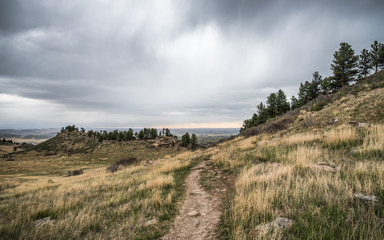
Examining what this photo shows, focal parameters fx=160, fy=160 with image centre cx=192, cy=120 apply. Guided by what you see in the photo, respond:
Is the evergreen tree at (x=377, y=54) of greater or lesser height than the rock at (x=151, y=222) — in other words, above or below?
above

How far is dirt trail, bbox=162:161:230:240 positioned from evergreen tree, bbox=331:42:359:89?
2079 inches

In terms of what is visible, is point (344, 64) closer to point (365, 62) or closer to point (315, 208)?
point (365, 62)

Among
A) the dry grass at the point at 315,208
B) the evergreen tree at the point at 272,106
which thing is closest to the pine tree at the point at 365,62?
the evergreen tree at the point at 272,106

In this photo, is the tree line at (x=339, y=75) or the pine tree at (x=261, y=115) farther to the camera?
the pine tree at (x=261, y=115)

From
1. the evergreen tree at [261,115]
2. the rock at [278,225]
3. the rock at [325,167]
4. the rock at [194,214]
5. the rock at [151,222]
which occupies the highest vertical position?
the evergreen tree at [261,115]

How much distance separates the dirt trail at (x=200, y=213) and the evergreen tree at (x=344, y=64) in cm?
5281

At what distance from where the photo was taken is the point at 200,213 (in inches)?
165

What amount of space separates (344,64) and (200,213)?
183 feet

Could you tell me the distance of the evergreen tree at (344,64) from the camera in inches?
1564

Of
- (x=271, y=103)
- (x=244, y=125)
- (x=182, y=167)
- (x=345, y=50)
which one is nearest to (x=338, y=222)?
(x=182, y=167)

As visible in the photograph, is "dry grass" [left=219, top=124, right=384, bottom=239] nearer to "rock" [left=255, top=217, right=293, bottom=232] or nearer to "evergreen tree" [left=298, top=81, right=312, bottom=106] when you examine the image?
"rock" [left=255, top=217, right=293, bottom=232]

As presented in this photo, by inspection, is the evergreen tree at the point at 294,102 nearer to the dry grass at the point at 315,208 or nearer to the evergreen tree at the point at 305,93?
the evergreen tree at the point at 305,93

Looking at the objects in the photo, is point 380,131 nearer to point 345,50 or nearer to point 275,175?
point 275,175

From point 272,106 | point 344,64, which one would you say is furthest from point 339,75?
point 272,106
